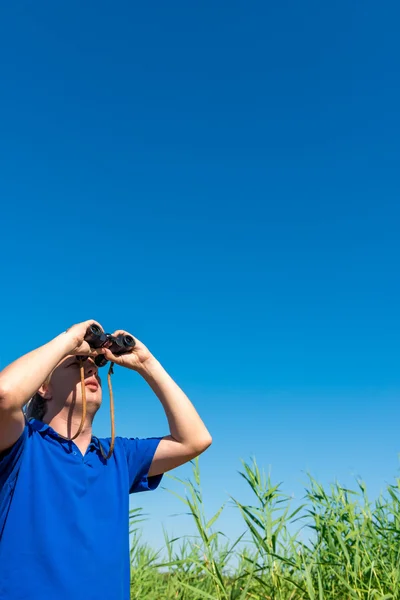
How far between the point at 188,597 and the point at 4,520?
2366 millimetres

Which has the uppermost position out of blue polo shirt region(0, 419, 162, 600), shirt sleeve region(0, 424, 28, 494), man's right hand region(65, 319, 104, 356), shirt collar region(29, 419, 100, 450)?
man's right hand region(65, 319, 104, 356)

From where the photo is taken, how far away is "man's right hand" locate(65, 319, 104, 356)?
282 centimetres

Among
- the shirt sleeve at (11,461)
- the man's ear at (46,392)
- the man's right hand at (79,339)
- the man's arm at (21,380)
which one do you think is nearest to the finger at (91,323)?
the man's right hand at (79,339)

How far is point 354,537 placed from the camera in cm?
467

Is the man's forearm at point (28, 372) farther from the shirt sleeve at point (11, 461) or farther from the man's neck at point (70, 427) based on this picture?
the man's neck at point (70, 427)

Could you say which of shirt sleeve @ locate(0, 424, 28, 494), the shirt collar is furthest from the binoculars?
shirt sleeve @ locate(0, 424, 28, 494)

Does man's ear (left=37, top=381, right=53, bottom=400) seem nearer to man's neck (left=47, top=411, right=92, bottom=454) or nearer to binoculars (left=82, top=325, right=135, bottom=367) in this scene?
man's neck (left=47, top=411, right=92, bottom=454)

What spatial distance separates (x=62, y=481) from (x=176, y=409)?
78 centimetres

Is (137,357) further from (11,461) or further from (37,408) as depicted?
(11,461)

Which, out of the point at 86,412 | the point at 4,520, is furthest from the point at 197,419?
the point at 4,520

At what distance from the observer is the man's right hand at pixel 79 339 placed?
9.25 ft

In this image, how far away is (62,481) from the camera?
2.64 meters

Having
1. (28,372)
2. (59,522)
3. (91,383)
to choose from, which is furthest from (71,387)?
(59,522)

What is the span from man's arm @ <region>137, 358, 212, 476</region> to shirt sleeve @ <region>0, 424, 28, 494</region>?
0.76 meters
